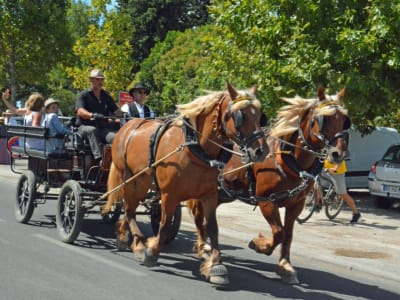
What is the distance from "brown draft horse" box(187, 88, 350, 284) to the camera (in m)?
6.88

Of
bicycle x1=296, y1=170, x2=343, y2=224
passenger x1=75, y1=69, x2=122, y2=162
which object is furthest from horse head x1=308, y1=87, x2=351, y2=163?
bicycle x1=296, y1=170, x2=343, y2=224

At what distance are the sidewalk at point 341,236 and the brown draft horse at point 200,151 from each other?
2075 millimetres

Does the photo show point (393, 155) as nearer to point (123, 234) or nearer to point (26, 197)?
point (123, 234)

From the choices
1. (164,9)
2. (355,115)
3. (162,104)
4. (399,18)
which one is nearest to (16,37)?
(162,104)

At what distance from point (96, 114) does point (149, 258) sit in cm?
258

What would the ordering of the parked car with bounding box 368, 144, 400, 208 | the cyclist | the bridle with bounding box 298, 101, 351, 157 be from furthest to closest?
the parked car with bounding box 368, 144, 400, 208 < the cyclist < the bridle with bounding box 298, 101, 351, 157

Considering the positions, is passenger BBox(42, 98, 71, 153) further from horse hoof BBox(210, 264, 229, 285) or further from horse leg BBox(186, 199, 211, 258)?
horse hoof BBox(210, 264, 229, 285)

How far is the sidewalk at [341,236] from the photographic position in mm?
8633

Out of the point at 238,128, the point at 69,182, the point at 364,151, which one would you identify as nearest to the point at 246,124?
the point at 238,128

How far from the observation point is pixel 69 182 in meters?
8.99

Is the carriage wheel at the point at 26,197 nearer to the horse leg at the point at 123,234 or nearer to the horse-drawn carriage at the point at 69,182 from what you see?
the horse-drawn carriage at the point at 69,182

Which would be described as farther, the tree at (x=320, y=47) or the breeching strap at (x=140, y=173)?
the tree at (x=320, y=47)

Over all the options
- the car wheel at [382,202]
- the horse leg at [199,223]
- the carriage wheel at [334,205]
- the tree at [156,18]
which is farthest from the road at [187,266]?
the tree at [156,18]

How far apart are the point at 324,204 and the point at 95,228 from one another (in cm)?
478
